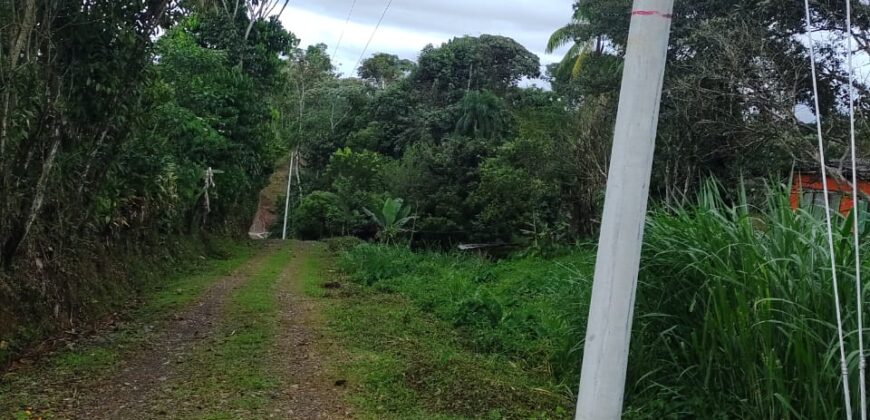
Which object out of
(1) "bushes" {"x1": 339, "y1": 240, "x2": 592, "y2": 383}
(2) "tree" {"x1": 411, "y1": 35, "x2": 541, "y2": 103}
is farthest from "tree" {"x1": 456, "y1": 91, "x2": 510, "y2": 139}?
(1) "bushes" {"x1": 339, "y1": 240, "x2": 592, "y2": 383}

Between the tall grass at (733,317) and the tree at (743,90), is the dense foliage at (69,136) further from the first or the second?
the tree at (743,90)

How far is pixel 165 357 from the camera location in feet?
19.1

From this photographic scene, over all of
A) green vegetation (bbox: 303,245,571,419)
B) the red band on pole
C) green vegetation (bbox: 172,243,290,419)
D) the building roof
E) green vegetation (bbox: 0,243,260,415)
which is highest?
the building roof

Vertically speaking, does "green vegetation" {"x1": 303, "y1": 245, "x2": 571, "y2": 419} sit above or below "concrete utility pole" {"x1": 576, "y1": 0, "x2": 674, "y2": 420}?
below

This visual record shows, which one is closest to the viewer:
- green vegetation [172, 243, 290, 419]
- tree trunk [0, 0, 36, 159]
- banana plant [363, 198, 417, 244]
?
green vegetation [172, 243, 290, 419]

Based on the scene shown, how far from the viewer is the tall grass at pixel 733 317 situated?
3.50 meters

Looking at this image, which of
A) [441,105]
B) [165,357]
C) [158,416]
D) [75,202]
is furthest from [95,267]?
[441,105]

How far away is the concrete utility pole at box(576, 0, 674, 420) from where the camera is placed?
2.11 meters

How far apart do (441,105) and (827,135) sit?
2423 cm

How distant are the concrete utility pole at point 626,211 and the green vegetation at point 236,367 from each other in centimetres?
289

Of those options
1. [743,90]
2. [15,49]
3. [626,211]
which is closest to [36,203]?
[15,49]

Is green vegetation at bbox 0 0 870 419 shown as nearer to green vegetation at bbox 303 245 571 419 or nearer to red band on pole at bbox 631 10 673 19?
green vegetation at bbox 303 245 571 419

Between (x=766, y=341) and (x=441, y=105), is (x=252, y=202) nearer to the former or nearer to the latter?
(x=441, y=105)

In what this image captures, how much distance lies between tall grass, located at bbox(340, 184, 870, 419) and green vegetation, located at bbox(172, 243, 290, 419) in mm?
2301
